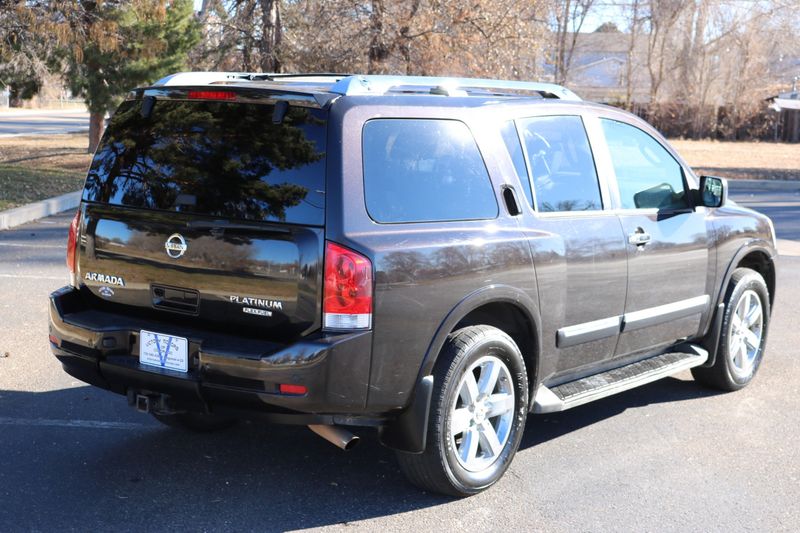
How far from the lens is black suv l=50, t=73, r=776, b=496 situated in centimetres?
404

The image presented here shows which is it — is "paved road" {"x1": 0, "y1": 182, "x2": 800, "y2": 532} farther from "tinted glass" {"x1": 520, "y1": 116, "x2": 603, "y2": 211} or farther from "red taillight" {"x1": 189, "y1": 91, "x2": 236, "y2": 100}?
"red taillight" {"x1": 189, "y1": 91, "x2": 236, "y2": 100}

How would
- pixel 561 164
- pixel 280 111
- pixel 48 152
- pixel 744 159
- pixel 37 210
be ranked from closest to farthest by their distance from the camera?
pixel 280 111 < pixel 561 164 < pixel 37 210 < pixel 48 152 < pixel 744 159

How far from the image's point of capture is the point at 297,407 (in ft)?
13.2

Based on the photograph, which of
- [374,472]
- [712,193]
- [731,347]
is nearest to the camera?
[374,472]

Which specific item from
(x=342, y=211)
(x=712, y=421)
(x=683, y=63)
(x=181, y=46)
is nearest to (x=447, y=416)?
(x=342, y=211)

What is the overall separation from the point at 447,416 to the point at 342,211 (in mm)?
1059

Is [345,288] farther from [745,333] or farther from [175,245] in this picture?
[745,333]

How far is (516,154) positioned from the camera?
4902 mm

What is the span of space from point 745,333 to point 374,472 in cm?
301

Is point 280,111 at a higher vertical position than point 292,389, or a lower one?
higher

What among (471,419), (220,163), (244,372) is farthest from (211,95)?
(471,419)

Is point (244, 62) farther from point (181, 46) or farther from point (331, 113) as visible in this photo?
point (331, 113)

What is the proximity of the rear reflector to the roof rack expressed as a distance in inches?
49.4

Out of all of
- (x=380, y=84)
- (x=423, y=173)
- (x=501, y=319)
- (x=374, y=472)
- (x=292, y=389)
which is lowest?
(x=374, y=472)
